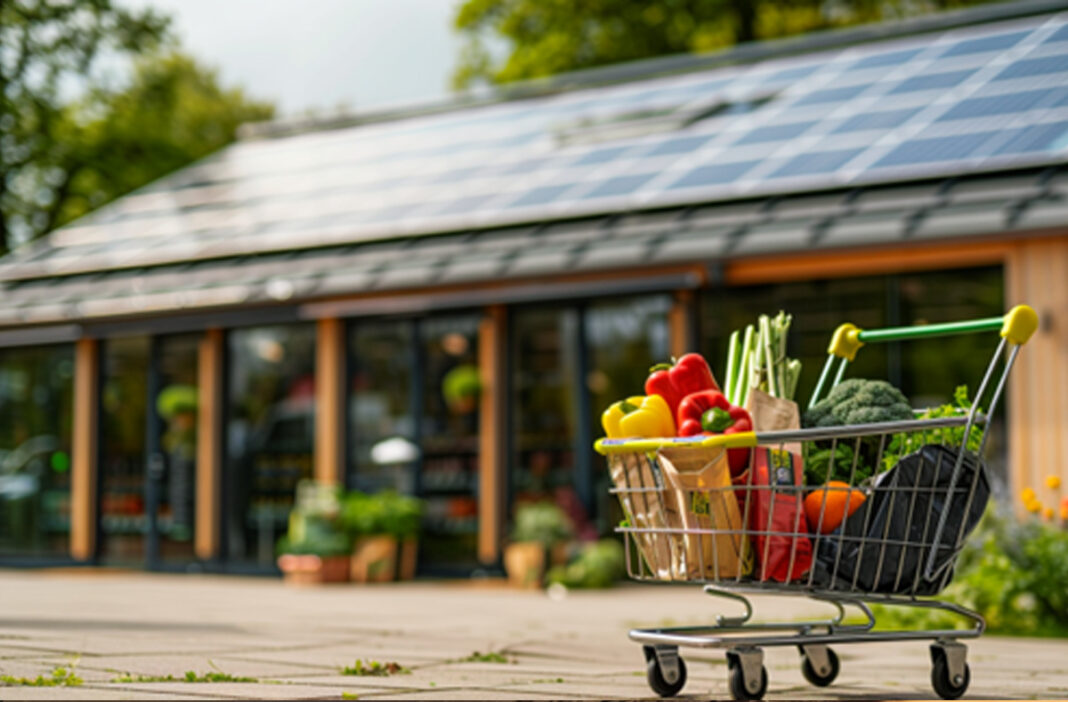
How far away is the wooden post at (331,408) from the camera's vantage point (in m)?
14.5

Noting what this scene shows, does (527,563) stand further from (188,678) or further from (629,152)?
(188,678)

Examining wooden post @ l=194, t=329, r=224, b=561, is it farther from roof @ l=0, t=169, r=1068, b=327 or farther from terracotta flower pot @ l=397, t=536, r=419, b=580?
terracotta flower pot @ l=397, t=536, r=419, b=580

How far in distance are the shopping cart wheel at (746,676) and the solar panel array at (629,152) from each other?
761 cm

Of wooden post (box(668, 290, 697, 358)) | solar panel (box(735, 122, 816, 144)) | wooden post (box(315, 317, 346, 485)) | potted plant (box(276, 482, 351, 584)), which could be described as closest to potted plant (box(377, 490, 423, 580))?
potted plant (box(276, 482, 351, 584))

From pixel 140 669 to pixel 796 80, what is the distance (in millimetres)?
11711

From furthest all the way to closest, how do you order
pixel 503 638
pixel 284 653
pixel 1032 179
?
1. pixel 1032 179
2. pixel 503 638
3. pixel 284 653

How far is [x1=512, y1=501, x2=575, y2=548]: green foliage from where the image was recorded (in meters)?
12.8

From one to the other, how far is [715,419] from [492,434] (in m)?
9.04

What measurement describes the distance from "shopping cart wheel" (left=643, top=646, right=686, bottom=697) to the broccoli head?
0.90 metres

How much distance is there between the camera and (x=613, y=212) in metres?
13.6

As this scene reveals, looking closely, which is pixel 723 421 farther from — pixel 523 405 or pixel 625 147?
pixel 625 147

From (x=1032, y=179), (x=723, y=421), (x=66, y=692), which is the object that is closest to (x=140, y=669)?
(x=66, y=692)

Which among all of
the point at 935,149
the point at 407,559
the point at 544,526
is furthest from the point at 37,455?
the point at 935,149

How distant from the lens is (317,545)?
1351 cm
